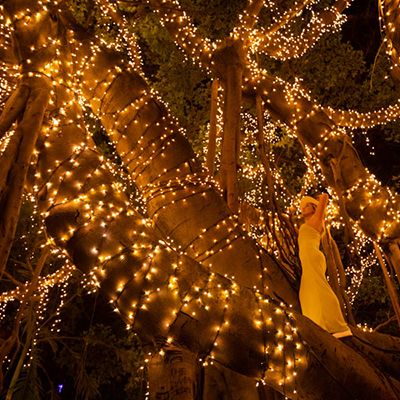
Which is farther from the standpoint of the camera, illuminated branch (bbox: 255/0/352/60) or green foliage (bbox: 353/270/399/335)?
green foliage (bbox: 353/270/399/335)

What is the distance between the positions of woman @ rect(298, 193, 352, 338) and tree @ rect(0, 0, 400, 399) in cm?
11

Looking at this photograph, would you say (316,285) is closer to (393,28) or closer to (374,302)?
(393,28)

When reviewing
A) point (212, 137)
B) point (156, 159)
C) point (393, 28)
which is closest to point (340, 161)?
point (393, 28)

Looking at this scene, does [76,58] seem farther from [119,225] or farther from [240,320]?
[240,320]

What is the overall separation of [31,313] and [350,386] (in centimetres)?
559

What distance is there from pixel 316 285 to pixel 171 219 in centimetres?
77

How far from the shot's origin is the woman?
2.27m

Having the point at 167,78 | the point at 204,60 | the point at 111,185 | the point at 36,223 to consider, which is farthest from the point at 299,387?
the point at 36,223

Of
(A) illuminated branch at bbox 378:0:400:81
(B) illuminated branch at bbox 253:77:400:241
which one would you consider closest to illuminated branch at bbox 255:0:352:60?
(B) illuminated branch at bbox 253:77:400:241

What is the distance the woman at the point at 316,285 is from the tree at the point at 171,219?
106 mm

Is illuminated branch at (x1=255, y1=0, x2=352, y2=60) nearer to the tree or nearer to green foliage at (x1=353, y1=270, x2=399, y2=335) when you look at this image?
the tree

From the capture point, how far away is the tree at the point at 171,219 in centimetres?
150

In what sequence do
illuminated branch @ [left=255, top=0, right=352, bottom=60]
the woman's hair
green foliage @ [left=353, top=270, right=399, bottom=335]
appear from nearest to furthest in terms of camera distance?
the woman's hair, illuminated branch @ [left=255, top=0, right=352, bottom=60], green foliage @ [left=353, top=270, right=399, bottom=335]

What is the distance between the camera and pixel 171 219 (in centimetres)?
230
